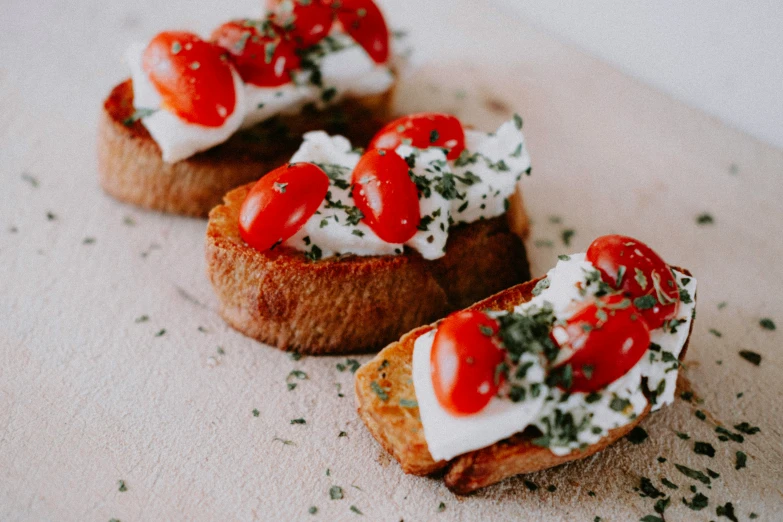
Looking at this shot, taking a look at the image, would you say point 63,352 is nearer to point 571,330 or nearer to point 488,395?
point 488,395

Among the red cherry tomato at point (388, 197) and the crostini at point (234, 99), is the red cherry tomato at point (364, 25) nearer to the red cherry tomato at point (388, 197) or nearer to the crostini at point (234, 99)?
the crostini at point (234, 99)

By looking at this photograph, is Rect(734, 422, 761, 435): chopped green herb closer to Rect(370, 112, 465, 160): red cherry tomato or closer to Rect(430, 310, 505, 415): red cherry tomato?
Rect(430, 310, 505, 415): red cherry tomato

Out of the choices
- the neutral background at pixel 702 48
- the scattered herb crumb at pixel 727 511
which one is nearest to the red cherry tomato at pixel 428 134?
the scattered herb crumb at pixel 727 511

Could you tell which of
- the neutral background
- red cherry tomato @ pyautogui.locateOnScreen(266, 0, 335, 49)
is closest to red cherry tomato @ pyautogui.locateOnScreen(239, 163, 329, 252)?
red cherry tomato @ pyautogui.locateOnScreen(266, 0, 335, 49)

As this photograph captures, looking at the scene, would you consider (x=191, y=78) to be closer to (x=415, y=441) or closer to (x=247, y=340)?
(x=247, y=340)

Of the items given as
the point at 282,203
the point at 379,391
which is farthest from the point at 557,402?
the point at 282,203
